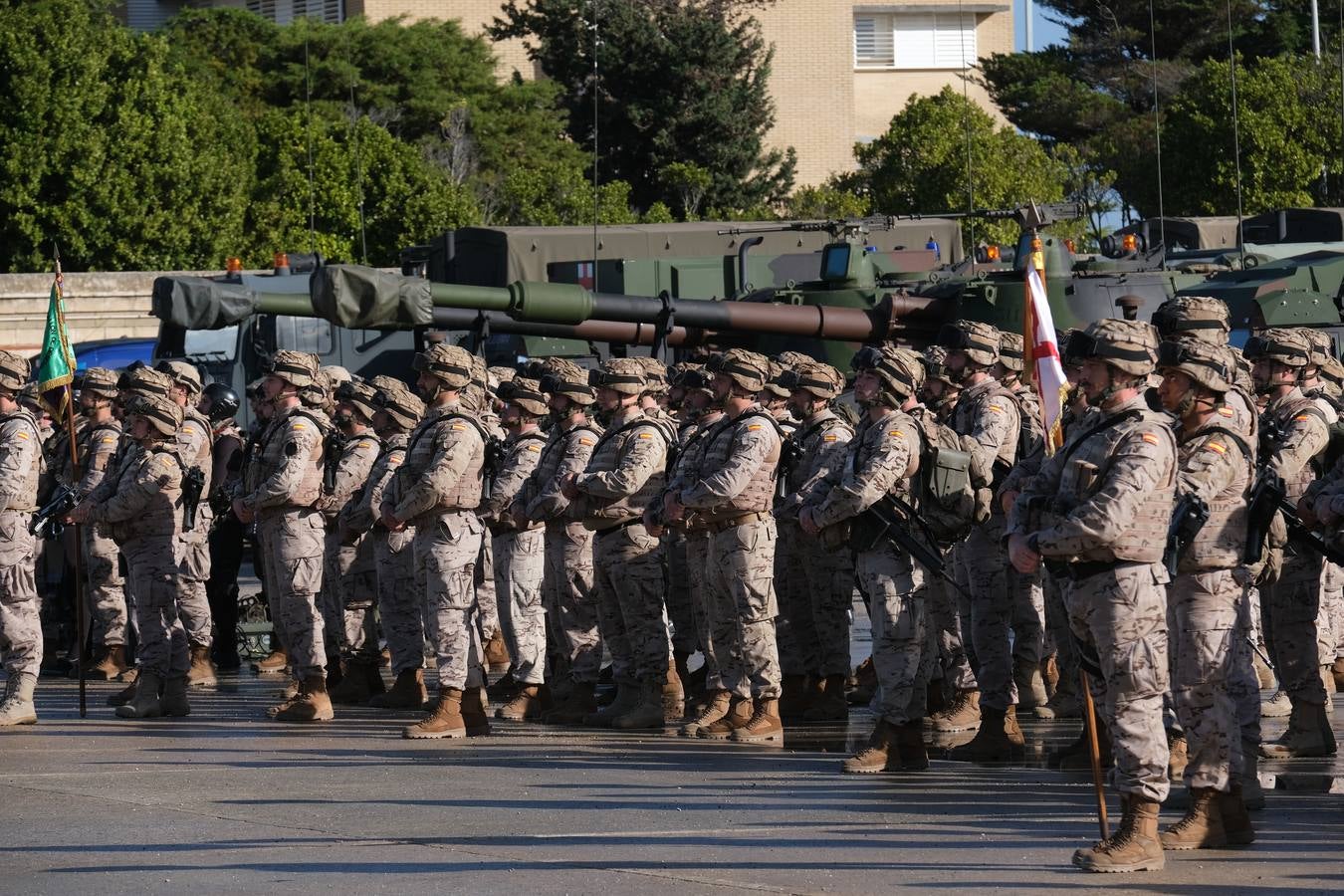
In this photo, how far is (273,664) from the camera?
15.7m

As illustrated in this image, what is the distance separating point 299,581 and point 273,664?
3.28 m

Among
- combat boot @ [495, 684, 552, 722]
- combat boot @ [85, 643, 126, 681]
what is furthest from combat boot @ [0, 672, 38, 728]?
combat boot @ [85, 643, 126, 681]

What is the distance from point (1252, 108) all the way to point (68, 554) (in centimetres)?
2181

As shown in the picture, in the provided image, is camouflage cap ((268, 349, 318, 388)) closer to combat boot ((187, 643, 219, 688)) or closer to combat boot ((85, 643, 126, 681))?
combat boot ((187, 643, 219, 688))

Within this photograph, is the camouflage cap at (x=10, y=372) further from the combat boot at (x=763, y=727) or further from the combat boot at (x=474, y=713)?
the combat boot at (x=763, y=727)

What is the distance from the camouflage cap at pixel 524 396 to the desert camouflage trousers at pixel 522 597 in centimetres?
74

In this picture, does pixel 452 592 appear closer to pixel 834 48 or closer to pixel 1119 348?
pixel 1119 348

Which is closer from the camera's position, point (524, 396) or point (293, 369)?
point (293, 369)

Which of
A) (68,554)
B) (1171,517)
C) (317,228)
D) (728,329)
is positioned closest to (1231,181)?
(317,228)

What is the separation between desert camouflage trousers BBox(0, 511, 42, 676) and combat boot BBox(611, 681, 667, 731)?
10.8ft

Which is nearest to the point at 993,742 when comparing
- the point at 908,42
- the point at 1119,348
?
the point at 1119,348

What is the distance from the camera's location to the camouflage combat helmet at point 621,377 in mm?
12070

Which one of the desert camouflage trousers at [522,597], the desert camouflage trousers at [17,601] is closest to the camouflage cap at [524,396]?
the desert camouflage trousers at [522,597]

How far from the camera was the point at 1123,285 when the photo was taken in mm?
18297
